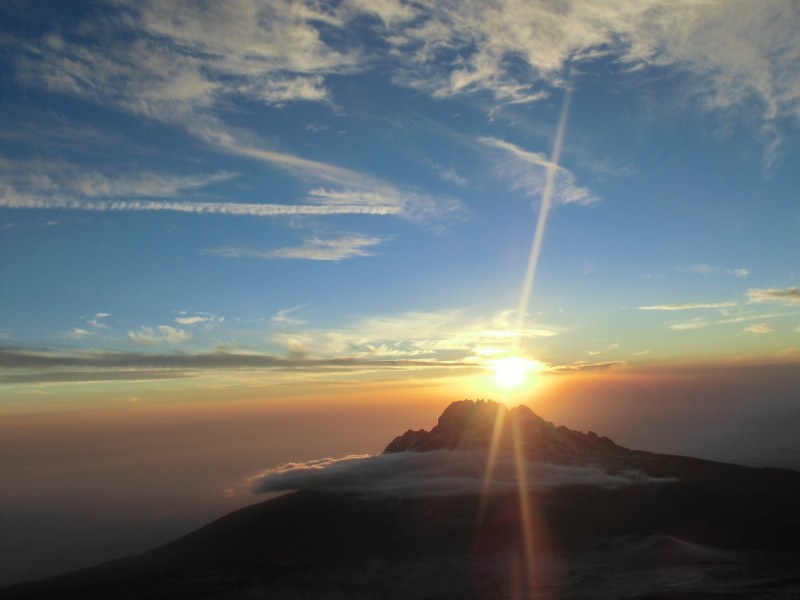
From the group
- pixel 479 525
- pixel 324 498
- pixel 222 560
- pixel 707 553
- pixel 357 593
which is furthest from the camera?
pixel 324 498

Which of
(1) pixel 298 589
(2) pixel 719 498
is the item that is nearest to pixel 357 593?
Answer: (1) pixel 298 589

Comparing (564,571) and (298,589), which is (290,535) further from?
(564,571)

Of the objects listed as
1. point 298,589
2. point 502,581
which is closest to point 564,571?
point 502,581

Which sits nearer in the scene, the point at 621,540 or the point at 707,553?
the point at 707,553

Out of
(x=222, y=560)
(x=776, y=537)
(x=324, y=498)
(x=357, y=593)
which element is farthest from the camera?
(x=324, y=498)

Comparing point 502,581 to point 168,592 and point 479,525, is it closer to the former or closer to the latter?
point 479,525

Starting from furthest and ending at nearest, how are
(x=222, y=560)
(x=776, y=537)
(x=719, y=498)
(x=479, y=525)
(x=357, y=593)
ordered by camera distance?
(x=719, y=498), (x=479, y=525), (x=222, y=560), (x=776, y=537), (x=357, y=593)
